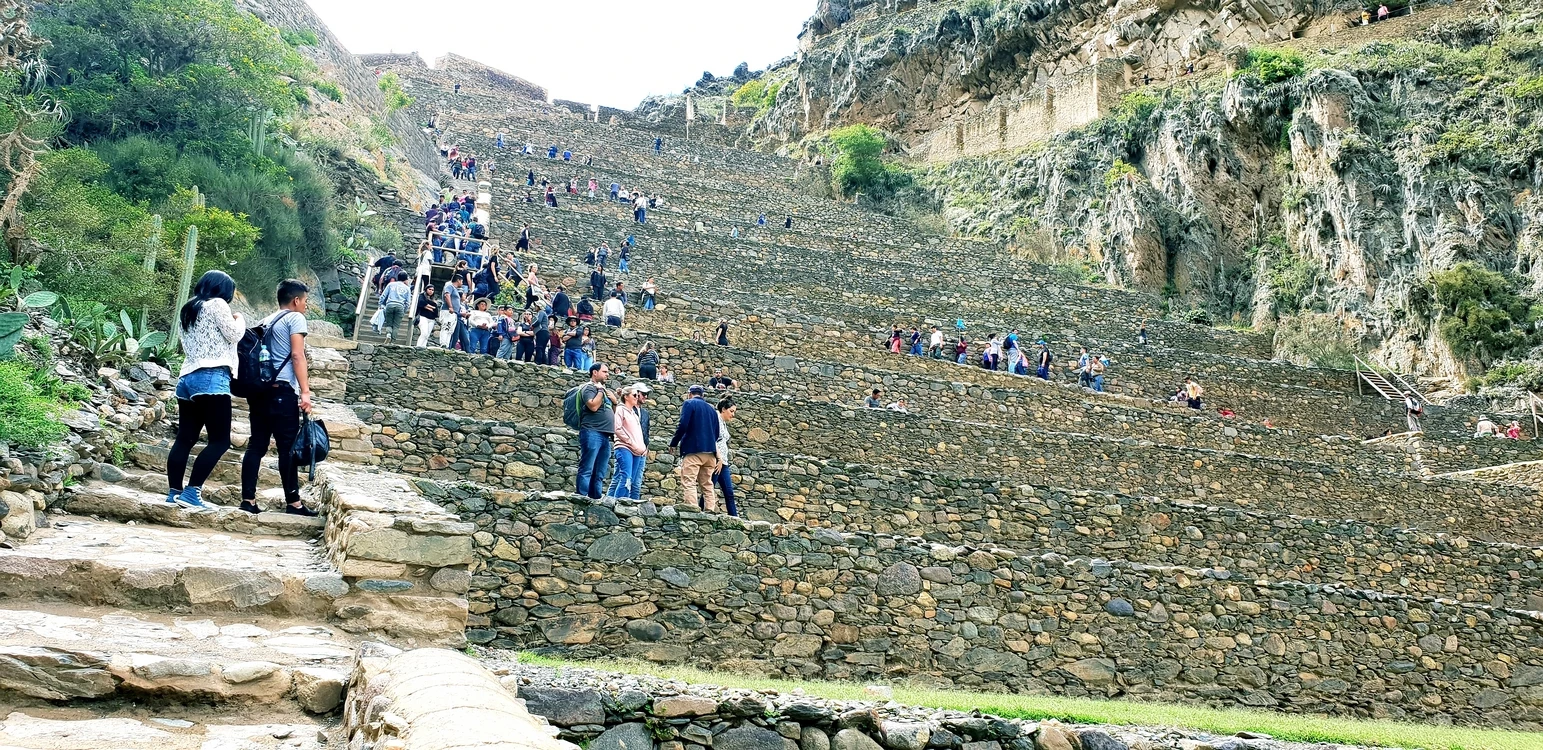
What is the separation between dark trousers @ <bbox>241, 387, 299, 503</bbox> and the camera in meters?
6.28

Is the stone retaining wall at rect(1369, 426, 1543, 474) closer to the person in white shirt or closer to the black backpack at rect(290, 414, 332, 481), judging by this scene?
the person in white shirt

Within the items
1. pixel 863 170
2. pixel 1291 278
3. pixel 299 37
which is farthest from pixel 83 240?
pixel 863 170

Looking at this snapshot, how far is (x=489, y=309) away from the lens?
17.4 metres

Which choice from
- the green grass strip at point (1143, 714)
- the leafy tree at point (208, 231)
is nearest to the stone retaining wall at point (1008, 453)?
the leafy tree at point (208, 231)

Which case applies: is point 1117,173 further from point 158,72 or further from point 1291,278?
point 158,72

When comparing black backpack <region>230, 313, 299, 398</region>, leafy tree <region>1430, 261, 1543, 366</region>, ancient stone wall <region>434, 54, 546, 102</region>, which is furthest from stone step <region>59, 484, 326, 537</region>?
ancient stone wall <region>434, 54, 546, 102</region>

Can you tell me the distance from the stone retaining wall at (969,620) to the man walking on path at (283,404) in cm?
138

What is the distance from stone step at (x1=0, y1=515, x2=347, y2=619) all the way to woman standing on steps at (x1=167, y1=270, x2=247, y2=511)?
2.74 feet

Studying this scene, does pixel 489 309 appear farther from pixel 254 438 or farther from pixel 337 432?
pixel 254 438

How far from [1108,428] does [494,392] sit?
1093cm

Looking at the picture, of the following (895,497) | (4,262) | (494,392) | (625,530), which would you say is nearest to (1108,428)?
(895,497)

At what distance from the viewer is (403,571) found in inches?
193

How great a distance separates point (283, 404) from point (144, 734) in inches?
137

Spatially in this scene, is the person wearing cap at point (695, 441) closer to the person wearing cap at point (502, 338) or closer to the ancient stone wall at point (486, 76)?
the person wearing cap at point (502, 338)
